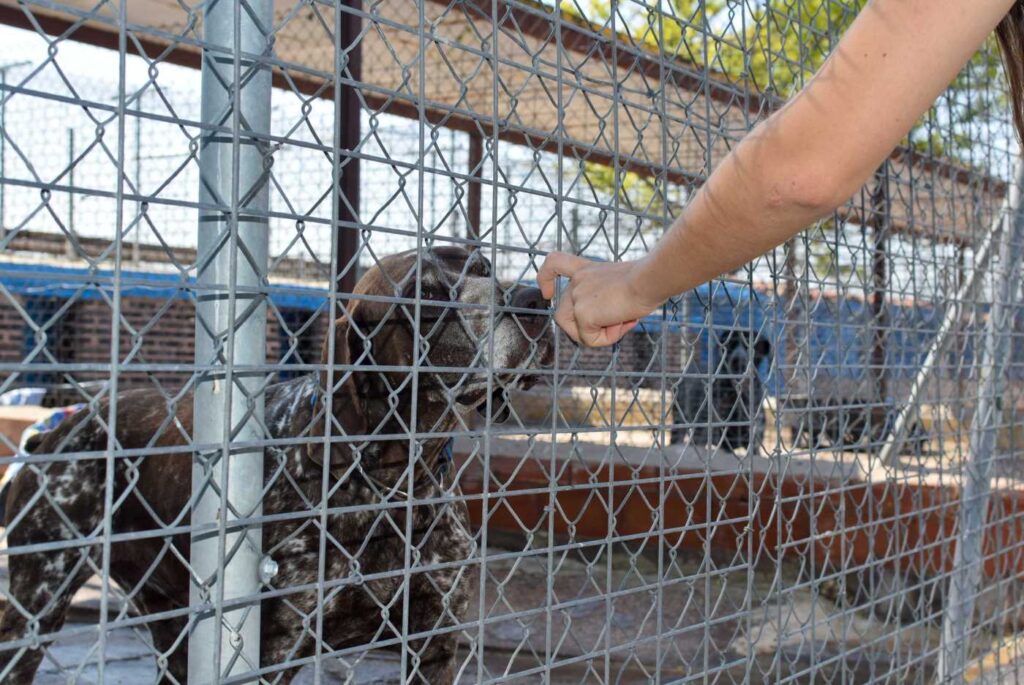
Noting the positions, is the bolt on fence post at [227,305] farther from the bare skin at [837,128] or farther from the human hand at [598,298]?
the bare skin at [837,128]

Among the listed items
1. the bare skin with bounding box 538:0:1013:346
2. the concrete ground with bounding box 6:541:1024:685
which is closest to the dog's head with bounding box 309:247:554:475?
the bare skin with bounding box 538:0:1013:346

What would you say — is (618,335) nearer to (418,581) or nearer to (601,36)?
(601,36)

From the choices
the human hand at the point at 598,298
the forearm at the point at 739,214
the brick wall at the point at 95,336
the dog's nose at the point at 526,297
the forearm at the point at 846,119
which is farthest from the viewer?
the brick wall at the point at 95,336

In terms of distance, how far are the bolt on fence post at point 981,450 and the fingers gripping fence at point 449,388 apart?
0.02 m

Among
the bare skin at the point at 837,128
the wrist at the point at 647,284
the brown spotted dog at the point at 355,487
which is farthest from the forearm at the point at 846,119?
the brown spotted dog at the point at 355,487

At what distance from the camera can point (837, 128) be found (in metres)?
1.37

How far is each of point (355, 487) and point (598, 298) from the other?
5.39ft

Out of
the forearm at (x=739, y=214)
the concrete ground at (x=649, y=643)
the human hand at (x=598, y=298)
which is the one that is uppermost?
the forearm at (x=739, y=214)

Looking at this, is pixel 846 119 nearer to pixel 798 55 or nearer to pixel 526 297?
pixel 526 297

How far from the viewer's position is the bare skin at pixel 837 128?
133cm

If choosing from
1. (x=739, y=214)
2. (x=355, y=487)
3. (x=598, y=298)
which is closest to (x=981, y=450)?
(x=355, y=487)

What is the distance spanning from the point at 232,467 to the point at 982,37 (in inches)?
52.7

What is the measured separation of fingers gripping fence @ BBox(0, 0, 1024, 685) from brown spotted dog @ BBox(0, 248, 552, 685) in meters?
0.01

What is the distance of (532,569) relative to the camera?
7605 mm
